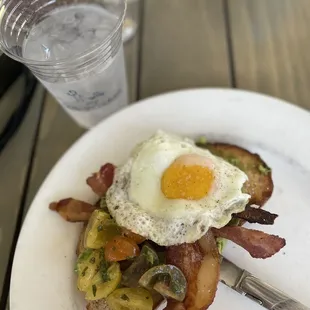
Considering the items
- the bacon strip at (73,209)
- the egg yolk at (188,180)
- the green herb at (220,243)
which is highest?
the egg yolk at (188,180)

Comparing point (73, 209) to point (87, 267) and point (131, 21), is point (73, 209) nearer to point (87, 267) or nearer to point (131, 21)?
point (87, 267)

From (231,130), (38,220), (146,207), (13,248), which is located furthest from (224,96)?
(13,248)

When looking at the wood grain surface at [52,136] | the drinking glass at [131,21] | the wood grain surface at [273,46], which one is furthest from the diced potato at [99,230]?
the drinking glass at [131,21]

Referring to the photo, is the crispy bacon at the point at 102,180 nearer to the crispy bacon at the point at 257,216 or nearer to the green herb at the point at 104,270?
the green herb at the point at 104,270

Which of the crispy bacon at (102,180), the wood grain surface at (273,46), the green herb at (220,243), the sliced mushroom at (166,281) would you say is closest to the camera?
the sliced mushroom at (166,281)

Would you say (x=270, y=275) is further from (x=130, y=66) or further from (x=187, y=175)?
(x=130, y=66)
